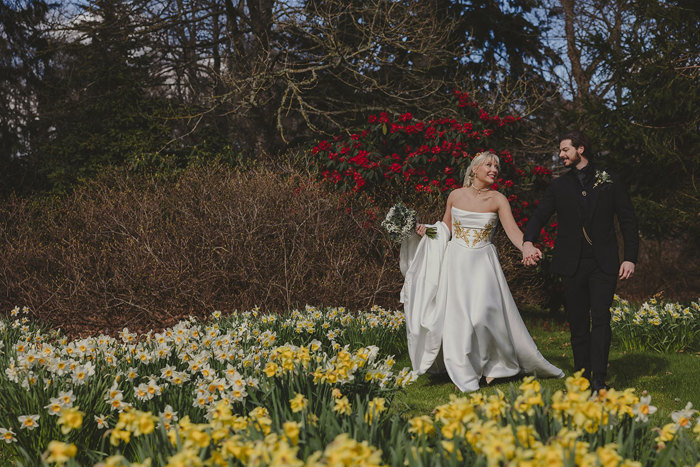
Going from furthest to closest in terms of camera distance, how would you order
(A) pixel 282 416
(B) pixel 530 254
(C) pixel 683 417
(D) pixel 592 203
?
(B) pixel 530 254 < (D) pixel 592 203 < (A) pixel 282 416 < (C) pixel 683 417

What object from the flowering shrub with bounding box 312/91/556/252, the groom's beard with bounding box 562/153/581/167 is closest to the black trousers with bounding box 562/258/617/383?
the groom's beard with bounding box 562/153/581/167

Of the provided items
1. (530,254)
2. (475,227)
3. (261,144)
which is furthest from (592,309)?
(261,144)

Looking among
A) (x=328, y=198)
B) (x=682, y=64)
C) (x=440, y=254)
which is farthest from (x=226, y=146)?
(x=682, y=64)

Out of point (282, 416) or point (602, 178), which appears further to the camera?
point (602, 178)

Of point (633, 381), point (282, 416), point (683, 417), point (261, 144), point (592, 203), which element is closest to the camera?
point (683, 417)

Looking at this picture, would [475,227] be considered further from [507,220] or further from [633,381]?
[633,381]

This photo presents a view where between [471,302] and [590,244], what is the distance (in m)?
1.02

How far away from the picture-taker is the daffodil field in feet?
6.02

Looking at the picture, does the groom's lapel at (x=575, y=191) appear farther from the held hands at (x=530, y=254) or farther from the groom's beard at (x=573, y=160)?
the held hands at (x=530, y=254)

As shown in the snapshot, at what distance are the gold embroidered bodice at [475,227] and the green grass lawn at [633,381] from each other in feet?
3.86

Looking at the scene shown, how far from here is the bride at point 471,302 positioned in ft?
15.7

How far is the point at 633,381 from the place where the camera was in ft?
16.9

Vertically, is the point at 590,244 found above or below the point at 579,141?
below

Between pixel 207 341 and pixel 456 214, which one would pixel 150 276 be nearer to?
pixel 207 341
